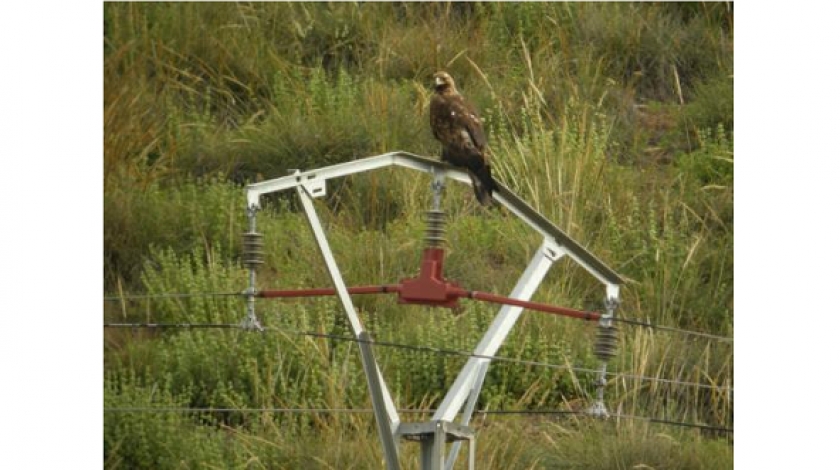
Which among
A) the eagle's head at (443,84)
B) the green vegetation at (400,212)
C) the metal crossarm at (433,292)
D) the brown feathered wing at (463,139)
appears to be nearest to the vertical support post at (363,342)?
the metal crossarm at (433,292)

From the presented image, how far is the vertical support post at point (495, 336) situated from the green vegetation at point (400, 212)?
169 cm

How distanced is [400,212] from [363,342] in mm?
4212

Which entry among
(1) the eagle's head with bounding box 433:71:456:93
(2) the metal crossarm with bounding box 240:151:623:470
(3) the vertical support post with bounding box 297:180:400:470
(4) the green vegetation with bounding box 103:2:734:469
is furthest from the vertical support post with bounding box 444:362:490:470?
(4) the green vegetation with bounding box 103:2:734:469

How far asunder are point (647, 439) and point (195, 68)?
380 centimetres

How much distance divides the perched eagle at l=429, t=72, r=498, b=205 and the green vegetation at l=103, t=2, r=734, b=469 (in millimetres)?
1589

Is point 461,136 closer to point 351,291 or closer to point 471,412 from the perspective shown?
point 351,291

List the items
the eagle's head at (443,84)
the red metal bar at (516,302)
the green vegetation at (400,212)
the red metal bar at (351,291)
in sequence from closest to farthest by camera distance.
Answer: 1. the red metal bar at (516,302)
2. the red metal bar at (351,291)
3. the eagle's head at (443,84)
4. the green vegetation at (400,212)

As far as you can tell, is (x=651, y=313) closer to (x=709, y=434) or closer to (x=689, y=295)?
(x=689, y=295)

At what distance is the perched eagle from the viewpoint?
605 cm

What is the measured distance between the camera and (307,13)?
438 inches

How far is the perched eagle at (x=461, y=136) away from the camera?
19.9 feet

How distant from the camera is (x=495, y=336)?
5.92m

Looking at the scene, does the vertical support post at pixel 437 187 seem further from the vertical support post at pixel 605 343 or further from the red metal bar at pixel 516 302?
the vertical support post at pixel 605 343

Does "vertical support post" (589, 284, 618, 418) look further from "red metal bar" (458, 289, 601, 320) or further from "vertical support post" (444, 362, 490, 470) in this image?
"vertical support post" (444, 362, 490, 470)
